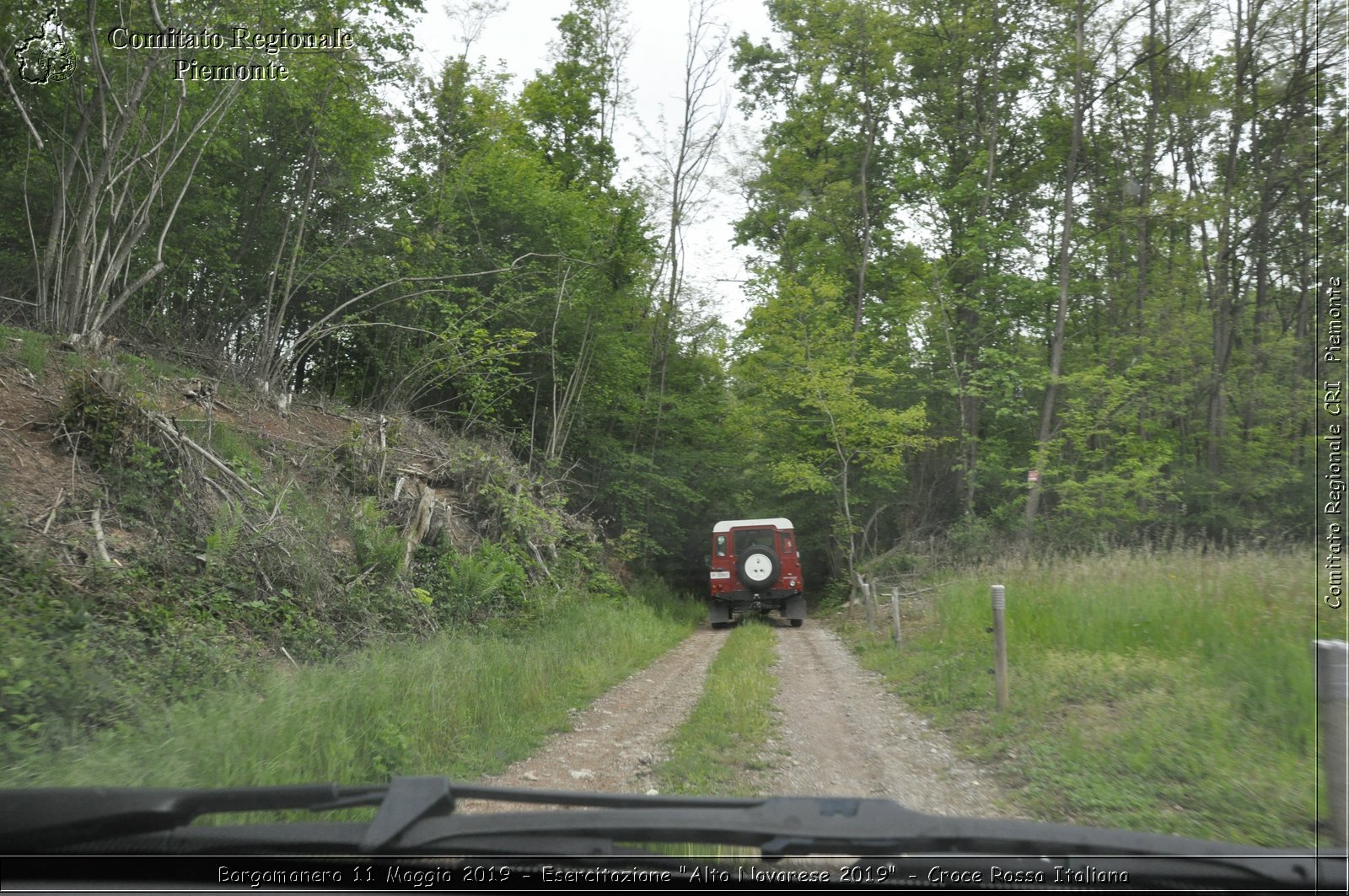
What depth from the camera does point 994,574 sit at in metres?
13.3

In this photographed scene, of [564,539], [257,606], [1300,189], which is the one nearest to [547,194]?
[564,539]

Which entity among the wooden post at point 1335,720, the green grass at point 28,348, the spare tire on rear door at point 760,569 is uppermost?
the green grass at point 28,348

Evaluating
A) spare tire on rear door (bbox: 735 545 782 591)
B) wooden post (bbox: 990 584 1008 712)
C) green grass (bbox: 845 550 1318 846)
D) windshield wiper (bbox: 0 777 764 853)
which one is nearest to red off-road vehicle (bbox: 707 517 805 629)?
spare tire on rear door (bbox: 735 545 782 591)

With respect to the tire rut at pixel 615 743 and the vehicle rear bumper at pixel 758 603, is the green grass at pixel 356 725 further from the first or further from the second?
the vehicle rear bumper at pixel 758 603

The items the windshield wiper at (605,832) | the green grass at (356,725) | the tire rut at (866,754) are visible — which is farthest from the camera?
the tire rut at (866,754)

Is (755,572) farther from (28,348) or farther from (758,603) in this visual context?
(28,348)

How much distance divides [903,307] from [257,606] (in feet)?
74.2

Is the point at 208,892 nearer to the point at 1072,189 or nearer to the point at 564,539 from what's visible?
the point at 564,539

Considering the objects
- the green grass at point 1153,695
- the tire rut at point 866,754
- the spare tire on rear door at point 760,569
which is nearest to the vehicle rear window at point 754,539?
A: the spare tire on rear door at point 760,569

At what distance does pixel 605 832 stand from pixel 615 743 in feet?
14.9

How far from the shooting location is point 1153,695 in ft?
20.8

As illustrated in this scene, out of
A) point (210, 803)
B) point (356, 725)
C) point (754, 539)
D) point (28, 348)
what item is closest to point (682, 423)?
point (754, 539)

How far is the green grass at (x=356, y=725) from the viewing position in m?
4.51

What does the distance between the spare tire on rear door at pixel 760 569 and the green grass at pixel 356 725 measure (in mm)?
9281
